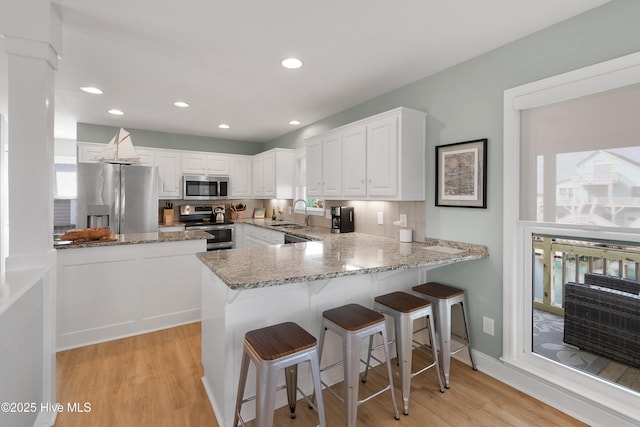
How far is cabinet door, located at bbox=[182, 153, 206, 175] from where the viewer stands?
17.3ft

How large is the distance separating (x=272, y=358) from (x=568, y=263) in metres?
2.10

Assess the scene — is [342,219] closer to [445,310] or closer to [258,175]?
[445,310]

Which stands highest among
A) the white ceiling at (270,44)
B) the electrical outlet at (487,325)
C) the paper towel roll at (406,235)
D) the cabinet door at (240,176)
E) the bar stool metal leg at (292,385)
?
the white ceiling at (270,44)

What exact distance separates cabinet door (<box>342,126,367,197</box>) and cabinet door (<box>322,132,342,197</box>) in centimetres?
8

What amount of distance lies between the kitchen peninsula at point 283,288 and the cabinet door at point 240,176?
3508 mm

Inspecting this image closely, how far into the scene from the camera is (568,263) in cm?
213

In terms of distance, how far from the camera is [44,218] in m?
1.82

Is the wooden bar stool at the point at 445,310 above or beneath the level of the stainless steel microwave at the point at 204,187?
beneath

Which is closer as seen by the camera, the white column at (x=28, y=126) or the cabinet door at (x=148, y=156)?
the white column at (x=28, y=126)

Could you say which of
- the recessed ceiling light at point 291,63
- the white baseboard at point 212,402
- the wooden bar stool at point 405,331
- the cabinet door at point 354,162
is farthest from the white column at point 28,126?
the cabinet door at point 354,162

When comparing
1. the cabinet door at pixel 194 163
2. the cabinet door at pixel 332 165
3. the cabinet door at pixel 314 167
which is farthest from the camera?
the cabinet door at pixel 194 163

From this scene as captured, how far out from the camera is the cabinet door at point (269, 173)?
16.6 ft

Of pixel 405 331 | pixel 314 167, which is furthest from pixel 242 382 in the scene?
pixel 314 167

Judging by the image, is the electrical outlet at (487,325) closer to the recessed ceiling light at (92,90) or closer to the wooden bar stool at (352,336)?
the wooden bar stool at (352,336)
